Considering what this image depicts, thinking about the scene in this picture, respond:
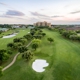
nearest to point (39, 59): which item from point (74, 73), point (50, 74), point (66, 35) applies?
point (50, 74)

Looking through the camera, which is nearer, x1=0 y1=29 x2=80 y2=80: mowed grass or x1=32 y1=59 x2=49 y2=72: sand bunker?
x1=0 y1=29 x2=80 y2=80: mowed grass

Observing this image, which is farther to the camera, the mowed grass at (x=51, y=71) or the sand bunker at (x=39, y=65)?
the sand bunker at (x=39, y=65)

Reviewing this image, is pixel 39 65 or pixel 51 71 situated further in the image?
pixel 39 65

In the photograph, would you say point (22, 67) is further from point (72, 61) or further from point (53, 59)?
point (72, 61)

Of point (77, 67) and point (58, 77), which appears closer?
point (58, 77)

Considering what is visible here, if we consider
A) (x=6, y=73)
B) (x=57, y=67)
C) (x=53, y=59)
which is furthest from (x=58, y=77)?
(x=6, y=73)

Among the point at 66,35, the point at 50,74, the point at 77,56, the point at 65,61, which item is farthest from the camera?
the point at 66,35

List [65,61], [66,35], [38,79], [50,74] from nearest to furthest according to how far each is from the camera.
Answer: [38,79]
[50,74]
[65,61]
[66,35]

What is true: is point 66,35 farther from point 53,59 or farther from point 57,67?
point 57,67
